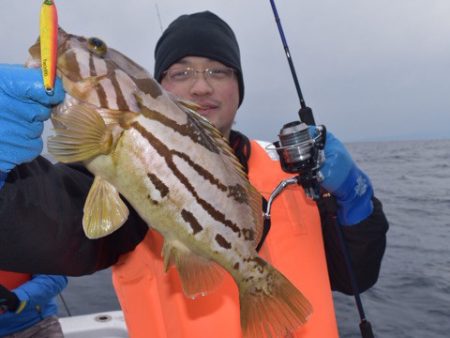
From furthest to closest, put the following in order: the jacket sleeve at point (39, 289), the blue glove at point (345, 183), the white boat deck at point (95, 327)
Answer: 1. the white boat deck at point (95, 327)
2. the jacket sleeve at point (39, 289)
3. the blue glove at point (345, 183)

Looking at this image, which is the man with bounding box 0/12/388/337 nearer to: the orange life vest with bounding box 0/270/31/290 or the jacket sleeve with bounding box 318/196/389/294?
the jacket sleeve with bounding box 318/196/389/294

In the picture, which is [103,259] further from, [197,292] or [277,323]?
[277,323]

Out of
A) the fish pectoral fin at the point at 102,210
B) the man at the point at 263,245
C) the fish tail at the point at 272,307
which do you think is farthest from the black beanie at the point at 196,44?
the fish tail at the point at 272,307

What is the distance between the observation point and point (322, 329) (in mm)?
3355

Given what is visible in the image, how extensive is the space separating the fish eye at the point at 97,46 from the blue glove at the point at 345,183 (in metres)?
1.81

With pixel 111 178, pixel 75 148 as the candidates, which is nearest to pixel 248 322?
pixel 111 178

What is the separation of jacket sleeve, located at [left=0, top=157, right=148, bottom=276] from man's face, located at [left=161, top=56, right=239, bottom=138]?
1359 millimetres

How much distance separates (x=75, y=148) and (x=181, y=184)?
51 cm

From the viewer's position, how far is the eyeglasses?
380 centimetres

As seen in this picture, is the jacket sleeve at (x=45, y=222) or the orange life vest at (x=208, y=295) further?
the orange life vest at (x=208, y=295)

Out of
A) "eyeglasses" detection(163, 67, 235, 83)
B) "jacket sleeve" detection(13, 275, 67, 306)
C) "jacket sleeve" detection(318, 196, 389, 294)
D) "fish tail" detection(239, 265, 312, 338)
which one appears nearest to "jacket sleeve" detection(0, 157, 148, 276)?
"fish tail" detection(239, 265, 312, 338)

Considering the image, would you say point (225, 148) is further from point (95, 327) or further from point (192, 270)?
point (95, 327)

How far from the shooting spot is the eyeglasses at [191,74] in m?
3.80

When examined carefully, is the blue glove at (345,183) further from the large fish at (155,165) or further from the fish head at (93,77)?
the fish head at (93,77)
